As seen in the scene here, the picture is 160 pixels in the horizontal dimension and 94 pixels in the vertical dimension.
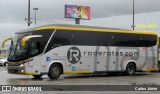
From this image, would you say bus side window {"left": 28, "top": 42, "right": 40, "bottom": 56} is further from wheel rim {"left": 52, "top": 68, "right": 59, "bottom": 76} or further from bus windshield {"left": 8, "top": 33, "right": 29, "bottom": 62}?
wheel rim {"left": 52, "top": 68, "right": 59, "bottom": 76}

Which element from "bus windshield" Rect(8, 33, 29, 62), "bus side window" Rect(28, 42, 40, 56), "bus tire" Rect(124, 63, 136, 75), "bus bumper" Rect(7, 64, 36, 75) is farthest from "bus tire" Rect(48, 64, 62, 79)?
"bus tire" Rect(124, 63, 136, 75)

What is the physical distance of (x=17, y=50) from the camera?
22750mm

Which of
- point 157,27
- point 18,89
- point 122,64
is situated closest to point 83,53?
point 122,64

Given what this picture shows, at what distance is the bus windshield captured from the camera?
22375 mm

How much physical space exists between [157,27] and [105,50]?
118ft

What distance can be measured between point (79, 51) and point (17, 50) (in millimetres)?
3881

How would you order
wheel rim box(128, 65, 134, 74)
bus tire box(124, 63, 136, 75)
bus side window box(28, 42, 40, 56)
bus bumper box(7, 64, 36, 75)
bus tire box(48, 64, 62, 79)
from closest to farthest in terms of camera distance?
bus bumper box(7, 64, 36, 75) < bus side window box(28, 42, 40, 56) < bus tire box(48, 64, 62, 79) < bus tire box(124, 63, 136, 75) < wheel rim box(128, 65, 134, 74)

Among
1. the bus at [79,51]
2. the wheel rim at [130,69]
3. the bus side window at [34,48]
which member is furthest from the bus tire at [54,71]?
the wheel rim at [130,69]

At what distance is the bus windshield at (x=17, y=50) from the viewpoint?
73.4ft

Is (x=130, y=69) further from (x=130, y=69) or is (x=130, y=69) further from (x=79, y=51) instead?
(x=79, y=51)

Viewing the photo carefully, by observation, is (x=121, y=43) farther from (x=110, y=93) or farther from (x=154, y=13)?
(x=154, y=13)

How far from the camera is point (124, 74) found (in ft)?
93.2

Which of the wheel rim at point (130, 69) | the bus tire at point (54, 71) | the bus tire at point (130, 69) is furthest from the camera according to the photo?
the wheel rim at point (130, 69)

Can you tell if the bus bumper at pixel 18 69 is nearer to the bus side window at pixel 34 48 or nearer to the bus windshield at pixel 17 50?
the bus windshield at pixel 17 50
